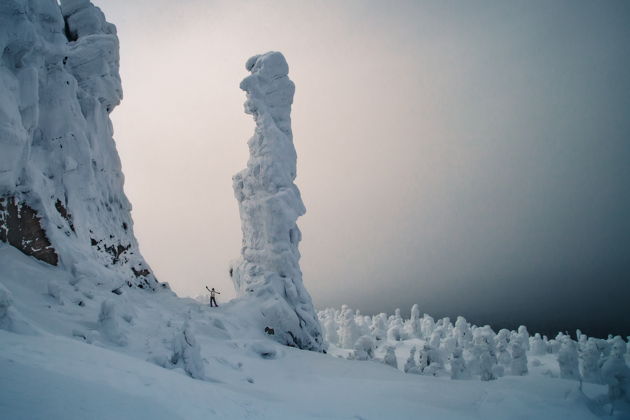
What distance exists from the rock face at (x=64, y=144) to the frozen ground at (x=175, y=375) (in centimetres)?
179

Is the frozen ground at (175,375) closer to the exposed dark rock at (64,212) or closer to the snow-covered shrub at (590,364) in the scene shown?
the exposed dark rock at (64,212)

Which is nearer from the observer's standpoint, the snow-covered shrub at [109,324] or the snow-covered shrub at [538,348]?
the snow-covered shrub at [109,324]

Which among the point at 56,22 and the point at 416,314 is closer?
the point at 56,22

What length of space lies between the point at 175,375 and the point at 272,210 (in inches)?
987

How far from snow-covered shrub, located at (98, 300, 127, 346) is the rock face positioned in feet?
20.1

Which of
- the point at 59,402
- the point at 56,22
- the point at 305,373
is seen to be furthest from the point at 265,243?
the point at 59,402

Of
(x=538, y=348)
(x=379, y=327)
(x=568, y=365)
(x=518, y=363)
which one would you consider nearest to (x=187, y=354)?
(x=518, y=363)

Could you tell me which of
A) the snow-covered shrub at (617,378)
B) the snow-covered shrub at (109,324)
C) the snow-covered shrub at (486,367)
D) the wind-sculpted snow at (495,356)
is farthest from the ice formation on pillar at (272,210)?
the snow-covered shrub at (617,378)

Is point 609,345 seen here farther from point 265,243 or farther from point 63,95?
point 63,95

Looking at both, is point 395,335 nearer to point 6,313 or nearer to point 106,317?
point 106,317

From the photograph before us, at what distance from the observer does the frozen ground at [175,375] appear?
6.62m

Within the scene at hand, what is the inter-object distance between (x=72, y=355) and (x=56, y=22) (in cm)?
2428

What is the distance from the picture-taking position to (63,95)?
23.7m

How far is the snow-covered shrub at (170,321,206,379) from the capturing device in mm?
13016
